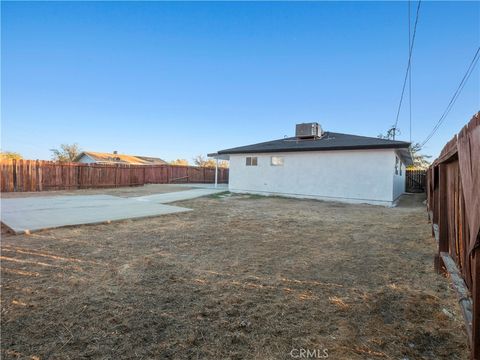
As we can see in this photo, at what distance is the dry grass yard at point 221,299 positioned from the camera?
1.78 m

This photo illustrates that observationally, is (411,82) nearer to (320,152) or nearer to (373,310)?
(320,152)

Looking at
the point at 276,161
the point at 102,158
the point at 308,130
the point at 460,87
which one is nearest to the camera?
the point at 460,87

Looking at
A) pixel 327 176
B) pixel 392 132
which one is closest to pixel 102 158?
pixel 327 176

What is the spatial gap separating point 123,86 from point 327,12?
12.7 m

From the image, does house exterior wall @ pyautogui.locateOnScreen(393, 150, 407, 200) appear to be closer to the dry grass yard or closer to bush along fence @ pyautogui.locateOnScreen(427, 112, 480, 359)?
the dry grass yard

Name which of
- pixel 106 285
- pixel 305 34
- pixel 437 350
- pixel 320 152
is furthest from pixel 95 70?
pixel 437 350

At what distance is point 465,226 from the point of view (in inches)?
82.5

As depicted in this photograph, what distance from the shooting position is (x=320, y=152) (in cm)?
1183

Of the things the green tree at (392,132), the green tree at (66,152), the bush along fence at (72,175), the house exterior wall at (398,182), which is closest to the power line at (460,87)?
the house exterior wall at (398,182)

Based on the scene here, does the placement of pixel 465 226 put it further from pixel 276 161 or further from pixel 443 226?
pixel 276 161

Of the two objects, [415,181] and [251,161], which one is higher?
[251,161]

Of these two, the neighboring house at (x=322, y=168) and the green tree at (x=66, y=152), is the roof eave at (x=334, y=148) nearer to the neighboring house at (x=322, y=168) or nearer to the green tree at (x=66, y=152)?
the neighboring house at (x=322, y=168)

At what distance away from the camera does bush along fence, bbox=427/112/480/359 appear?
137 centimetres

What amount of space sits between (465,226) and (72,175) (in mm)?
18605
